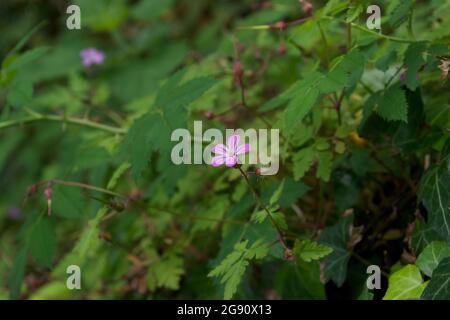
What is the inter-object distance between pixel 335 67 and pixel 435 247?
420 mm

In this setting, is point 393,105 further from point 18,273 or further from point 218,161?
point 18,273

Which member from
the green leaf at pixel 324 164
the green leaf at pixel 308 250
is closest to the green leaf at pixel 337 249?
the green leaf at pixel 324 164

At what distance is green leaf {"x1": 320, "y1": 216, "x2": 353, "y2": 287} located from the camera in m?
1.54

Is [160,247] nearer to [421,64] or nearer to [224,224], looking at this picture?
[224,224]

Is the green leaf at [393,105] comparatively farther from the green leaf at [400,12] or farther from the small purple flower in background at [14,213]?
the small purple flower in background at [14,213]

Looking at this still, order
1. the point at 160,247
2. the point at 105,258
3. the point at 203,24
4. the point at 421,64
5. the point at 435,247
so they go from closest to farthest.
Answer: the point at 435,247 → the point at 421,64 → the point at 160,247 → the point at 105,258 → the point at 203,24

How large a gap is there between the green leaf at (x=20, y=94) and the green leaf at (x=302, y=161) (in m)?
0.83

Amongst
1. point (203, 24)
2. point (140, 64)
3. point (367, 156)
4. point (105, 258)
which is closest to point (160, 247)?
point (105, 258)

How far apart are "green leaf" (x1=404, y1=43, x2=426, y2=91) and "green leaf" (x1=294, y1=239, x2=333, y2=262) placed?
404 millimetres

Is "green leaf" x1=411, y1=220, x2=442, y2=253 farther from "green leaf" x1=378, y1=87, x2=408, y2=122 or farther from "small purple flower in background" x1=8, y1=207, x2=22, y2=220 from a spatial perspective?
"small purple flower in background" x1=8, y1=207, x2=22, y2=220

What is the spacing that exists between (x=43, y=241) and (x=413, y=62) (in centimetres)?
101

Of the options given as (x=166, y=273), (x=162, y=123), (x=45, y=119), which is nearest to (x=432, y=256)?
(x=162, y=123)

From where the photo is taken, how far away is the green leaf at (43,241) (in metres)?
1.65
